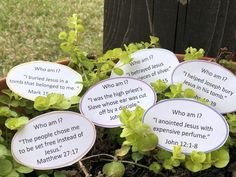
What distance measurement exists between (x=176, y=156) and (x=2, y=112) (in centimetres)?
36

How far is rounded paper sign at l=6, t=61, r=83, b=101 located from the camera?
103cm

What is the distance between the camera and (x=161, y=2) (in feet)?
4.59

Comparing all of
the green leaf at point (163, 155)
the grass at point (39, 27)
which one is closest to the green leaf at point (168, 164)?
the green leaf at point (163, 155)

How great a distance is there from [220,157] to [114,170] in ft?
0.66

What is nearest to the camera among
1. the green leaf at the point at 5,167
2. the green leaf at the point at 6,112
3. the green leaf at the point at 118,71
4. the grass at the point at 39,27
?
the green leaf at the point at 5,167

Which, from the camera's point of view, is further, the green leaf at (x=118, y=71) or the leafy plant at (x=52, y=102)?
the green leaf at (x=118, y=71)

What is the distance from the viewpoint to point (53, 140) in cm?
90

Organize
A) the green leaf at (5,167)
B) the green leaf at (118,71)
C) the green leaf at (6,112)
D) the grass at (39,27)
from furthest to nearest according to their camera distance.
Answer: the grass at (39,27) < the green leaf at (118,71) < the green leaf at (6,112) < the green leaf at (5,167)

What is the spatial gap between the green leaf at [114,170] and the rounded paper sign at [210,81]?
258 mm

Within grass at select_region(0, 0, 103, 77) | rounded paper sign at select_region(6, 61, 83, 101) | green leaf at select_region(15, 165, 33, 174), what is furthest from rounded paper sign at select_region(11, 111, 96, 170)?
grass at select_region(0, 0, 103, 77)

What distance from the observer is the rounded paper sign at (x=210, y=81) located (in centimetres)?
102

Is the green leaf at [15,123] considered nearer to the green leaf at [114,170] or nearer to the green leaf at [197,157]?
the green leaf at [114,170]

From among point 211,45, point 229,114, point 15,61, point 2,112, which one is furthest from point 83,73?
point 15,61

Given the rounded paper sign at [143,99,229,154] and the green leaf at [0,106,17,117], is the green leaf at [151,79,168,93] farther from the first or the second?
the green leaf at [0,106,17,117]
